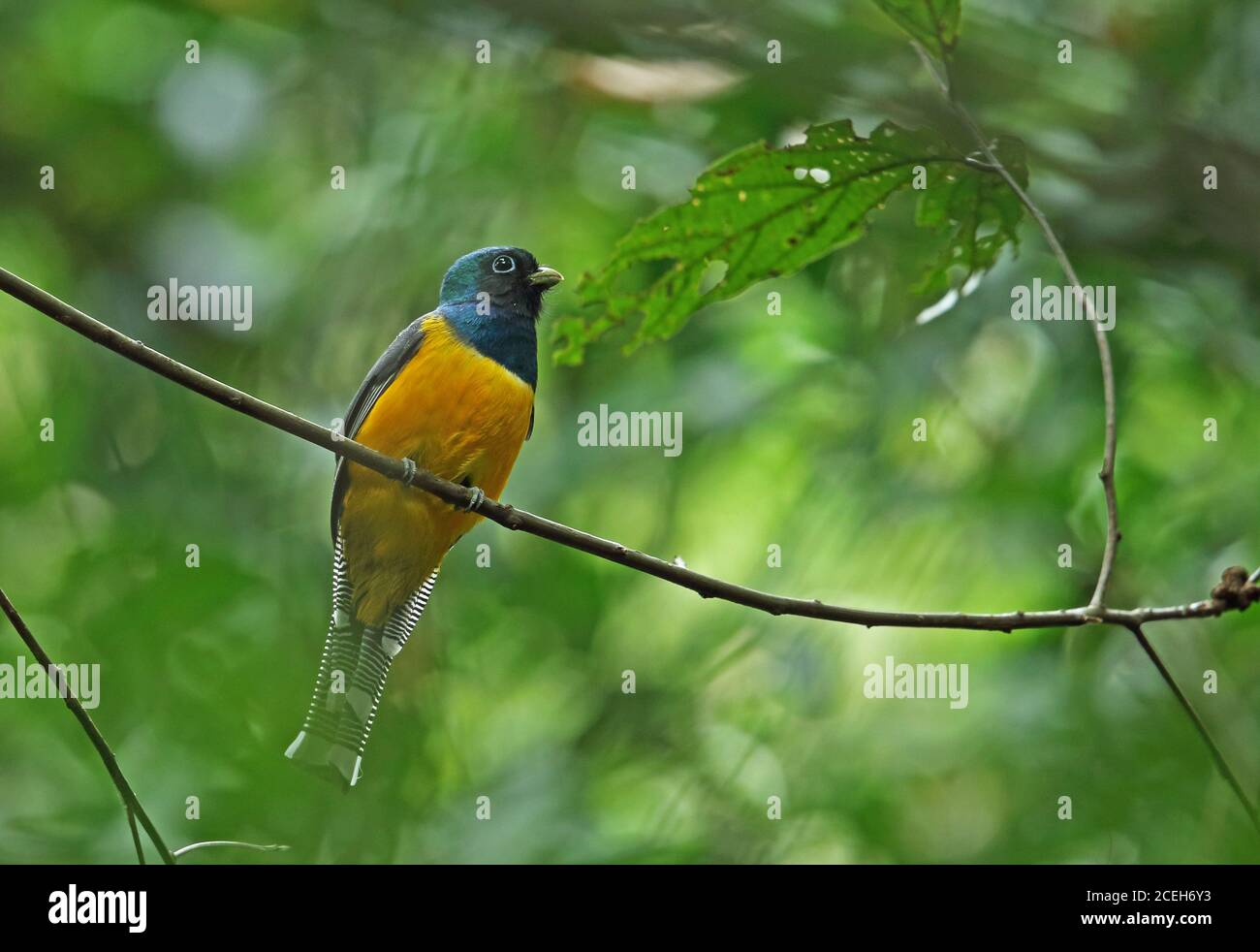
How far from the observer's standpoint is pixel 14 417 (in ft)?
17.4

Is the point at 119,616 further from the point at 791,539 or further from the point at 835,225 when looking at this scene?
the point at 835,225

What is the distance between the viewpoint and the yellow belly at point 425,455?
3873mm

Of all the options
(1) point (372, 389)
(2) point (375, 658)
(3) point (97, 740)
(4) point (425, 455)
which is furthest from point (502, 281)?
(3) point (97, 740)

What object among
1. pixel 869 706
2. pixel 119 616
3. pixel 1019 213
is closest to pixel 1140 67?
pixel 1019 213

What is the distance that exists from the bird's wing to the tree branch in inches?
62.5

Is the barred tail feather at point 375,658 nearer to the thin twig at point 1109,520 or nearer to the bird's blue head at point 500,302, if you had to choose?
the bird's blue head at point 500,302

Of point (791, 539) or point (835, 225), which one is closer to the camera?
point (835, 225)

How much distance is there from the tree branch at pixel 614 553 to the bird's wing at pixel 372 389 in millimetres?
1588

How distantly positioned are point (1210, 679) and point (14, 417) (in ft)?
15.3

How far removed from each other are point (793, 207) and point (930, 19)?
455mm

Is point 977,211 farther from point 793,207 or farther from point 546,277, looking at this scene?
point 546,277

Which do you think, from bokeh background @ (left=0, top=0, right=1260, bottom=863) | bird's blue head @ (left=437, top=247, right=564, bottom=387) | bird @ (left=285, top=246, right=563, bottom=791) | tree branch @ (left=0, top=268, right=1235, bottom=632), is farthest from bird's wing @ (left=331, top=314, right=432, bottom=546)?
tree branch @ (left=0, top=268, right=1235, bottom=632)

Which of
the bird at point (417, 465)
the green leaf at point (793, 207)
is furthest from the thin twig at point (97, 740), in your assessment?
the bird at point (417, 465)

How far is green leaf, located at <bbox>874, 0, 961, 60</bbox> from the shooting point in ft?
8.43
